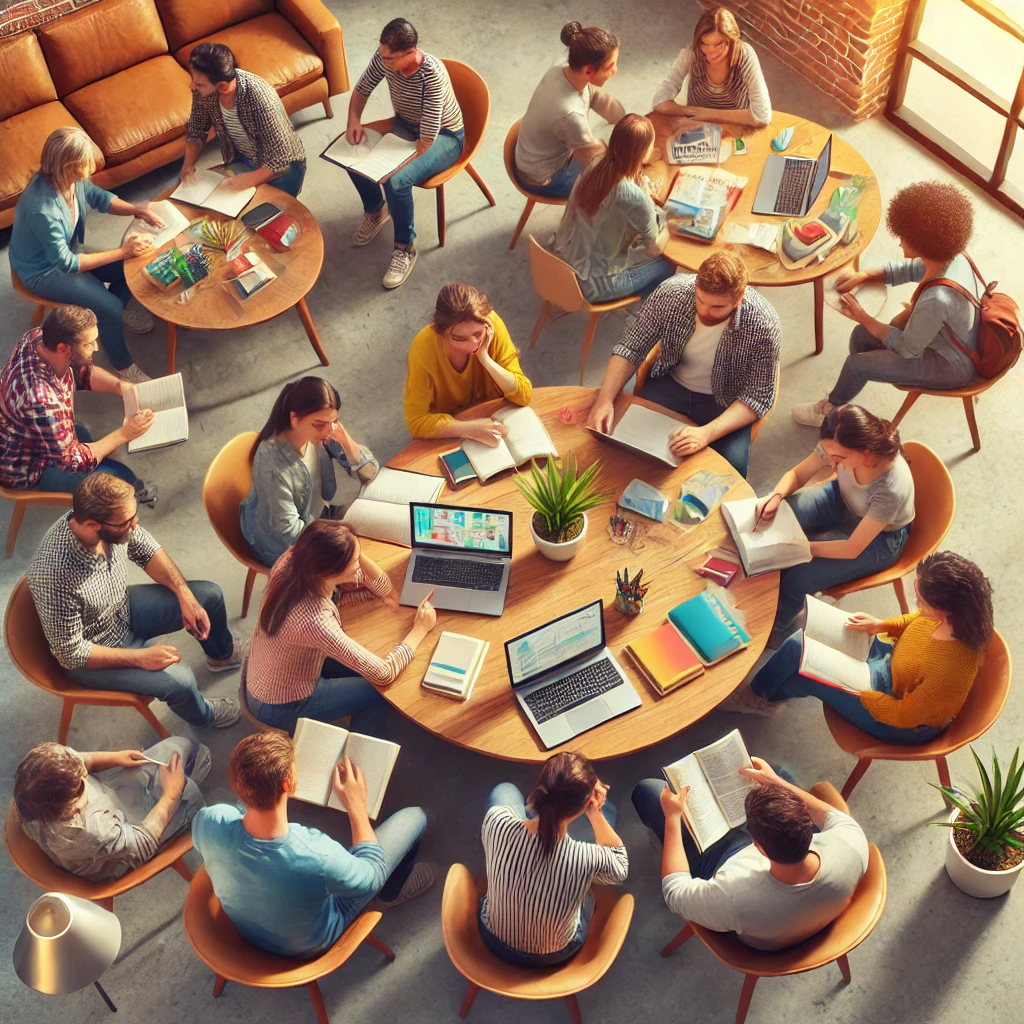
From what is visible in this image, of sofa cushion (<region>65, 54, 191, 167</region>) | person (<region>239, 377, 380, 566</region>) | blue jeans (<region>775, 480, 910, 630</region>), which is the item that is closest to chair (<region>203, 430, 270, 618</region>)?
person (<region>239, 377, 380, 566</region>)

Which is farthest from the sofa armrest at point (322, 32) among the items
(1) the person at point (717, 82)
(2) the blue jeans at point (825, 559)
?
(2) the blue jeans at point (825, 559)

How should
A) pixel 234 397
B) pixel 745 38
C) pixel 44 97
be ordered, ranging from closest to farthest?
1. pixel 234 397
2. pixel 44 97
3. pixel 745 38

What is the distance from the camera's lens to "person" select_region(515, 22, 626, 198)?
5.15 metres

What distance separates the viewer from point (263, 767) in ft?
10.8

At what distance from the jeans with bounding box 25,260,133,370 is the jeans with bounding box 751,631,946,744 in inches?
143

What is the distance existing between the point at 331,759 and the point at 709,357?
89.3 inches

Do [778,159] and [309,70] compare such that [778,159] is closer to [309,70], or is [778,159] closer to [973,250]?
[973,250]

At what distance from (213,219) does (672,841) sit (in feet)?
12.2

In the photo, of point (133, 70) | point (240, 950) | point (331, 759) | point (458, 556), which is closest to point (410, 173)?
point (133, 70)

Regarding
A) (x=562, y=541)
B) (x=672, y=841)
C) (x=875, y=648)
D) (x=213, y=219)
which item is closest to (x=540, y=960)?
(x=672, y=841)

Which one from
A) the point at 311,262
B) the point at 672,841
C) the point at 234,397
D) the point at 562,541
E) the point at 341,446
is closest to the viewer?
the point at 672,841

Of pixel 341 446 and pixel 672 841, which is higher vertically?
pixel 341 446

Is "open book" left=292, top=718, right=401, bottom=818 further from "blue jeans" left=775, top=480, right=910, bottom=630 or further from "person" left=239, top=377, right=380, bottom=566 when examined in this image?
"blue jeans" left=775, top=480, right=910, bottom=630

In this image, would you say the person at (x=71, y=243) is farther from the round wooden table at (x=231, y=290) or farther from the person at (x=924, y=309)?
the person at (x=924, y=309)
